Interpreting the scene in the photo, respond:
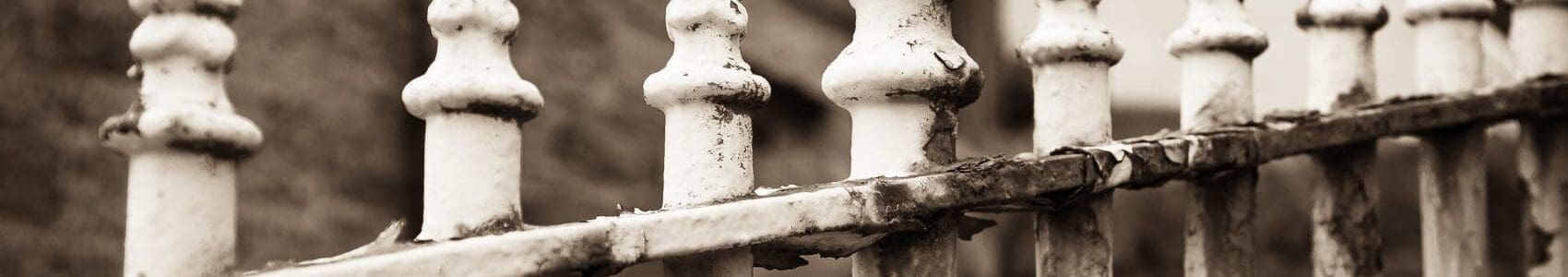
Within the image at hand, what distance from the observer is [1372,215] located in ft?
5.39

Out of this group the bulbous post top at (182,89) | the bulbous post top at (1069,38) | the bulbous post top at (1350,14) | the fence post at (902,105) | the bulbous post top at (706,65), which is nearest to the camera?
the bulbous post top at (182,89)

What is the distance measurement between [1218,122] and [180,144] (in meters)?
1.10

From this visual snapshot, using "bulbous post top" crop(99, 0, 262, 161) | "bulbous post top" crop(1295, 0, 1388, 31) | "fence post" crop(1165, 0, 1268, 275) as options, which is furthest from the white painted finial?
"bulbous post top" crop(99, 0, 262, 161)

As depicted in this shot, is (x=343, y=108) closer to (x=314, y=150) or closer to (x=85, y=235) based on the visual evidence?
(x=314, y=150)

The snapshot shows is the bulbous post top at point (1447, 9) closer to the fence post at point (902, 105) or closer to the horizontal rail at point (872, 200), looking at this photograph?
A: the horizontal rail at point (872, 200)

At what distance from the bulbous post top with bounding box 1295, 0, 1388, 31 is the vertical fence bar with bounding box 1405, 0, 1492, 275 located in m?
0.21

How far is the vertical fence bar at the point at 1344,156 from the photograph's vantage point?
5.30 feet

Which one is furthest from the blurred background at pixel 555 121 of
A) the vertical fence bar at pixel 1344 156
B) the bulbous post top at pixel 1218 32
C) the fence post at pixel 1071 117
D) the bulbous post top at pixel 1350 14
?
the fence post at pixel 1071 117

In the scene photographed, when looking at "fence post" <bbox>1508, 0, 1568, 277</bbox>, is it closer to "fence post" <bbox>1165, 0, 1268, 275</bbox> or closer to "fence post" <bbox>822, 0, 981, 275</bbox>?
"fence post" <bbox>1165, 0, 1268, 275</bbox>

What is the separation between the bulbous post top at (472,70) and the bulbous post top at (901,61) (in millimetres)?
299

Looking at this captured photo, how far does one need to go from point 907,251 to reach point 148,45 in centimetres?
61

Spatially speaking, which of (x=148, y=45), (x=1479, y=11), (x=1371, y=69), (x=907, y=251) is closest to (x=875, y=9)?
(x=907, y=251)

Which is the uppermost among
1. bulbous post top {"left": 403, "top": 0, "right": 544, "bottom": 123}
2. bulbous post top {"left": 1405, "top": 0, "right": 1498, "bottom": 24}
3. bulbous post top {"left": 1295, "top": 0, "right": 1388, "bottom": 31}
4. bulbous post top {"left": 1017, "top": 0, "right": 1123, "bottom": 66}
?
bulbous post top {"left": 1405, "top": 0, "right": 1498, "bottom": 24}

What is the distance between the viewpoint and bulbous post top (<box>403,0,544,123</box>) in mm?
862
